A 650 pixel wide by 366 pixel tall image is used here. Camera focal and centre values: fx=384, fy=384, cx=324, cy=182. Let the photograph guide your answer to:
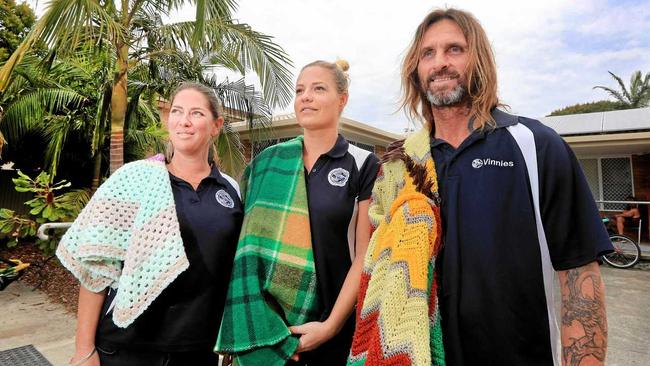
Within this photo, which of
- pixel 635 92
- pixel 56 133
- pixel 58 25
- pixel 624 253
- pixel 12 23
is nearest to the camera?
pixel 58 25

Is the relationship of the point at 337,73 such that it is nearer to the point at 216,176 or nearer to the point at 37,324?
the point at 216,176

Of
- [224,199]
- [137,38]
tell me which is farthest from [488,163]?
[137,38]

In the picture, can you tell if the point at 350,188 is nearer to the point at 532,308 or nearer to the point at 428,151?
the point at 428,151

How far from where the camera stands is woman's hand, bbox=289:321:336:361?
1650 millimetres

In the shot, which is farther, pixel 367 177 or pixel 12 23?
pixel 12 23

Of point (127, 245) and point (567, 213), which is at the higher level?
point (567, 213)

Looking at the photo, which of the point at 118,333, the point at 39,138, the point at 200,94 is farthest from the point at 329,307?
the point at 39,138

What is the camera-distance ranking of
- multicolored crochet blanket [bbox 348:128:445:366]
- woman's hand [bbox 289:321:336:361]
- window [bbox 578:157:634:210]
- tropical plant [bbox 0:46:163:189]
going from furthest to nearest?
window [bbox 578:157:634:210] < tropical plant [bbox 0:46:163:189] < woman's hand [bbox 289:321:336:361] < multicolored crochet blanket [bbox 348:128:445:366]

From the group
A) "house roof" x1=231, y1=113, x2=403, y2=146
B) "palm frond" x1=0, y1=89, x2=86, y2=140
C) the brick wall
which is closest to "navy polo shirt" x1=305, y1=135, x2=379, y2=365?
"palm frond" x1=0, y1=89, x2=86, y2=140

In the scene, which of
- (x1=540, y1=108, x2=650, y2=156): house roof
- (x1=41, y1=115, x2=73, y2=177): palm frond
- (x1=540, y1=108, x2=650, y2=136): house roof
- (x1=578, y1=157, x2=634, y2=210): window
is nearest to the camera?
(x1=41, y1=115, x2=73, y2=177): palm frond

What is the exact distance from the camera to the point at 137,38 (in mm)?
5863

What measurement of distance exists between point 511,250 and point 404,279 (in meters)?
0.35

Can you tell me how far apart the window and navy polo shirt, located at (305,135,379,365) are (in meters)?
12.9

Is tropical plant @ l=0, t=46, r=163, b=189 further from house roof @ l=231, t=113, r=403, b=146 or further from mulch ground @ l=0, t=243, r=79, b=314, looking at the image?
house roof @ l=231, t=113, r=403, b=146
